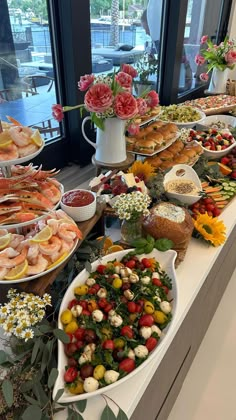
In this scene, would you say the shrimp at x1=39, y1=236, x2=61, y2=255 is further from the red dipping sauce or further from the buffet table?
the buffet table

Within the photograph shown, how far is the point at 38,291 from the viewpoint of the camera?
0.70 meters

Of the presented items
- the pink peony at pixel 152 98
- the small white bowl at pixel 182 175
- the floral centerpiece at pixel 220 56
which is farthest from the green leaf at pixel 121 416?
the floral centerpiece at pixel 220 56

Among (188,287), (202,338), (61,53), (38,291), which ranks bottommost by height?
(202,338)

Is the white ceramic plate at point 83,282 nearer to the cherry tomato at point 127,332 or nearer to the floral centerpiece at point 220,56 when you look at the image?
the cherry tomato at point 127,332

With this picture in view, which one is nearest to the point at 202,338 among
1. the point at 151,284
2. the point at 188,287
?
the point at 188,287

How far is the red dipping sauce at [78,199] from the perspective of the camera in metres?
0.89

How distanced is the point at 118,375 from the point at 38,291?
24 cm

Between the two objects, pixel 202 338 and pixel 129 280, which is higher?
pixel 129 280

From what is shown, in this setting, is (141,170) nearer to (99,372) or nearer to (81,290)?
(81,290)

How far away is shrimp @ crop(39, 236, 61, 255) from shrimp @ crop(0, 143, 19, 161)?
22cm

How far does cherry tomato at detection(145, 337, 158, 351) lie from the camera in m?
0.70

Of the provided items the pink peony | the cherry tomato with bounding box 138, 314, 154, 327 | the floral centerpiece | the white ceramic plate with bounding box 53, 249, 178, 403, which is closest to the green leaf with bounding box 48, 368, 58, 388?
the white ceramic plate with bounding box 53, 249, 178, 403

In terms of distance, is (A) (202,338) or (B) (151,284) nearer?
(B) (151,284)

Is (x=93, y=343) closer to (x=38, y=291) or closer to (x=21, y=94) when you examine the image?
(x=38, y=291)
